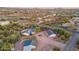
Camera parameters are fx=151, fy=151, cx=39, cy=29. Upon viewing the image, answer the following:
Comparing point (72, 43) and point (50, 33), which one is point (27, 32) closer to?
point (50, 33)

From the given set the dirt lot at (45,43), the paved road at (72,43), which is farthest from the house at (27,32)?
the paved road at (72,43)

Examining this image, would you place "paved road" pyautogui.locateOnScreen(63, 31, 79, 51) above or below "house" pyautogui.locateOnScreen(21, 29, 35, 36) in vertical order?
below

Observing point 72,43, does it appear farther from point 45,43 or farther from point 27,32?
point 27,32

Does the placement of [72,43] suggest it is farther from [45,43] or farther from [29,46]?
[29,46]

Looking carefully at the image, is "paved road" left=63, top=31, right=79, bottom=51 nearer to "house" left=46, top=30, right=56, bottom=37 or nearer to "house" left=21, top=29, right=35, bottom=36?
"house" left=46, top=30, right=56, bottom=37

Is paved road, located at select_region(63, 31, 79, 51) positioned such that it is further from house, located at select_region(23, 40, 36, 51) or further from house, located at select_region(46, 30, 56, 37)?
house, located at select_region(23, 40, 36, 51)

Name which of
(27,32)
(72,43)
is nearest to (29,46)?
(27,32)

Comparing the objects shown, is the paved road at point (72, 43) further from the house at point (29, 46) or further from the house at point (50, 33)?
the house at point (29, 46)

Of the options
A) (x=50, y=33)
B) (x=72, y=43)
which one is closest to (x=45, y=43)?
(x=50, y=33)

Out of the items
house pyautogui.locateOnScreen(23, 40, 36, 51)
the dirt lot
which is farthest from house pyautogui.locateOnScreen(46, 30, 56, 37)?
house pyautogui.locateOnScreen(23, 40, 36, 51)

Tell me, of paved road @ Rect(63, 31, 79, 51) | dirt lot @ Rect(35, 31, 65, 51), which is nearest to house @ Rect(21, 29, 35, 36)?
dirt lot @ Rect(35, 31, 65, 51)
